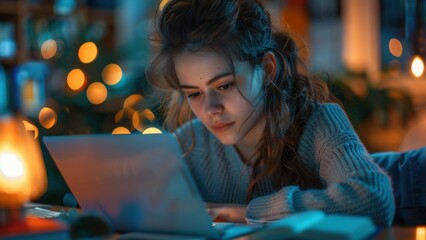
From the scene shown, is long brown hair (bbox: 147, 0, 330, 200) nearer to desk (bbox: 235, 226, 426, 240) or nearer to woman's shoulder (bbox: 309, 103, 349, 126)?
woman's shoulder (bbox: 309, 103, 349, 126)

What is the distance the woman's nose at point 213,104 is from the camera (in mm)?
1256

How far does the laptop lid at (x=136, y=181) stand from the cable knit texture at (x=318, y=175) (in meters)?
0.26

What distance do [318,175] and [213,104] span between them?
0.30 metres

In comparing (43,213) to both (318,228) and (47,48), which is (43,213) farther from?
(47,48)

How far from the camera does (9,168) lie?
77 centimetres

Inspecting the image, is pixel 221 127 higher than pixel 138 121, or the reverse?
pixel 138 121

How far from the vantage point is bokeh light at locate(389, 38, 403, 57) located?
3996 millimetres

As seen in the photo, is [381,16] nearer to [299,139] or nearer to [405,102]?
[405,102]

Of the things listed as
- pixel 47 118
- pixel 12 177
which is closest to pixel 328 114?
pixel 12 177

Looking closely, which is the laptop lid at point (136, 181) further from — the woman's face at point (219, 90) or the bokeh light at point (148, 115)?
the bokeh light at point (148, 115)

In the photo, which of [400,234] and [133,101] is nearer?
[400,234]

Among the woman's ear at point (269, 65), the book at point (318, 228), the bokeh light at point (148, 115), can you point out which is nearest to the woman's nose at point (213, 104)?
the woman's ear at point (269, 65)

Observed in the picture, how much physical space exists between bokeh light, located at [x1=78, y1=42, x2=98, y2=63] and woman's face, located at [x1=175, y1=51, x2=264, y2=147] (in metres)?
1.95

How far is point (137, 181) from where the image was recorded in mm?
903
